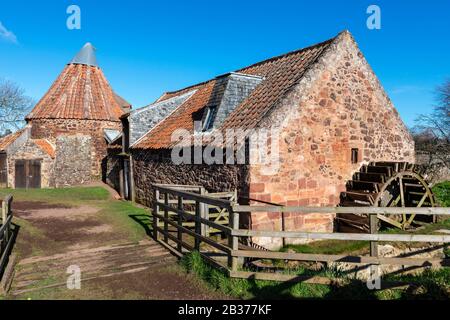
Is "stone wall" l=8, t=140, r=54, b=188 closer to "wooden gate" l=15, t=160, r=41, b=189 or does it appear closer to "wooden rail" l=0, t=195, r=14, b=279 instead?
"wooden gate" l=15, t=160, r=41, b=189

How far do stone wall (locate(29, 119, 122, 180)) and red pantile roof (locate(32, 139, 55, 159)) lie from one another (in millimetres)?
269

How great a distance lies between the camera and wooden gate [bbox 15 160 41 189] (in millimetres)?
19719

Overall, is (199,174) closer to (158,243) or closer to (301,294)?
(158,243)

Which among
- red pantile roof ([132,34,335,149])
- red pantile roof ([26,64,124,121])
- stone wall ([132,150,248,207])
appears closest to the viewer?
stone wall ([132,150,248,207])

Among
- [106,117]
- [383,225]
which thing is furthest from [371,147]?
[106,117]

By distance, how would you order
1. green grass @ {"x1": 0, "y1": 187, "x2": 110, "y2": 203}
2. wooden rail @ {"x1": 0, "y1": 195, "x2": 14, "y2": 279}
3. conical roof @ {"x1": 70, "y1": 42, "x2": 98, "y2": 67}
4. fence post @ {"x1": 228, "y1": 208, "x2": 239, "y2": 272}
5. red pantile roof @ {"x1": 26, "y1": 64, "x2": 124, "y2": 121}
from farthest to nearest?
conical roof @ {"x1": 70, "y1": 42, "x2": 98, "y2": 67} < red pantile roof @ {"x1": 26, "y1": 64, "x2": 124, "y2": 121} < green grass @ {"x1": 0, "y1": 187, "x2": 110, "y2": 203} < wooden rail @ {"x1": 0, "y1": 195, "x2": 14, "y2": 279} < fence post @ {"x1": 228, "y1": 208, "x2": 239, "y2": 272}

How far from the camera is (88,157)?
21.1 meters

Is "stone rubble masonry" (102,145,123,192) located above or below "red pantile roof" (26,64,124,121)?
below

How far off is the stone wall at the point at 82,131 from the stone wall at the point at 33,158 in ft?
3.55

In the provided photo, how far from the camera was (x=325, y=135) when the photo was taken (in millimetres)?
10398

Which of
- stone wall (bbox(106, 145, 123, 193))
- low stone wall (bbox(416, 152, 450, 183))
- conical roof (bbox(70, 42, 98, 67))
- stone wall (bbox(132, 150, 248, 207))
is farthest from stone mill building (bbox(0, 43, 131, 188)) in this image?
low stone wall (bbox(416, 152, 450, 183))

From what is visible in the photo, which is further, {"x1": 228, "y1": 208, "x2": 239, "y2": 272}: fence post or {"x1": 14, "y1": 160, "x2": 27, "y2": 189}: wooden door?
{"x1": 14, "y1": 160, "x2": 27, "y2": 189}: wooden door
